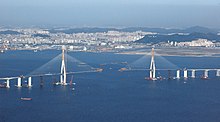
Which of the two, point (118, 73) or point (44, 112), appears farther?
point (118, 73)

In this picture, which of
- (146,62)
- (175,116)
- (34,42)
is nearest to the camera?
(175,116)

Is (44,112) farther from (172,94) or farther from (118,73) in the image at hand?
(118,73)

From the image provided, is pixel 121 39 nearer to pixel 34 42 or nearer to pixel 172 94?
pixel 34 42

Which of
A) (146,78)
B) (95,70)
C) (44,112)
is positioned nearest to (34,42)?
(95,70)

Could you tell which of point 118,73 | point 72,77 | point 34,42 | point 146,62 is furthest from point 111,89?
point 34,42

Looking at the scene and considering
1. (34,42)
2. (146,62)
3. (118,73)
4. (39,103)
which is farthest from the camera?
(34,42)

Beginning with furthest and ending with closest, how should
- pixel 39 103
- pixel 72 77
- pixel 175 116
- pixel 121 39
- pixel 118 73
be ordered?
pixel 121 39
pixel 118 73
pixel 72 77
pixel 39 103
pixel 175 116
